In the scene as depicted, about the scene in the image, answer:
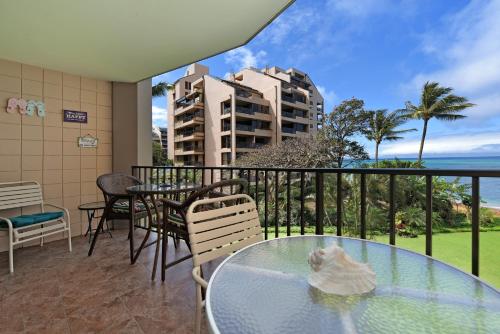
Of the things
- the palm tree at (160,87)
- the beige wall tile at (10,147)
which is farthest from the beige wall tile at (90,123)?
the palm tree at (160,87)

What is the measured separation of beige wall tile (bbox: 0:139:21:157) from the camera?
10.2ft

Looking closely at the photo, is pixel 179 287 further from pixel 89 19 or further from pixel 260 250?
pixel 89 19

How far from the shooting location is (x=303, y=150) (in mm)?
13375

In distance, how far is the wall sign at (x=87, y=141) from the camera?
3.79m

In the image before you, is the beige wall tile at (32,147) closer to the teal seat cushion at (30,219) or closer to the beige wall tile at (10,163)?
the beige wall tile at (10,163)

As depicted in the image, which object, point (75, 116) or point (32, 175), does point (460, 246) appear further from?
point (32, 175)

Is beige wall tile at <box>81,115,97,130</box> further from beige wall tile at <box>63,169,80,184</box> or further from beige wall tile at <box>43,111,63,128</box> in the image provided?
beige wall tile at <box>63,169,80,184</box>

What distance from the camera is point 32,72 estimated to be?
3.34 m

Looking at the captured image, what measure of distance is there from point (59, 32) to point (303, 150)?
39.1 ft

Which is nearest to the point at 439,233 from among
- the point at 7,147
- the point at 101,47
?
the point at 101,47

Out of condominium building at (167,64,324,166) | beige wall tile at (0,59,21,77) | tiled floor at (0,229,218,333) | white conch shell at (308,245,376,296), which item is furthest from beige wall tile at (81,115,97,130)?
condominium building at (167,64,324,166)

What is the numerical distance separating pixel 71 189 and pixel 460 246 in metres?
9.60

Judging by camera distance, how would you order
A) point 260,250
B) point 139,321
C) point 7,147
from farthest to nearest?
point 7,147 → point 139,321 → point 260,250

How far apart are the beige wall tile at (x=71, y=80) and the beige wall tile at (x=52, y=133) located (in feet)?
2.23
